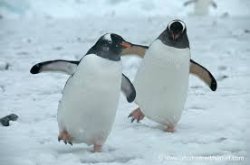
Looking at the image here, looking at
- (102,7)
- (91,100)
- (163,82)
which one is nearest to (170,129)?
(163,82)

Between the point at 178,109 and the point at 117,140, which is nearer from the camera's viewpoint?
the point at 117,140

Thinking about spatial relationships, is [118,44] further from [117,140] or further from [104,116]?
[117,140]

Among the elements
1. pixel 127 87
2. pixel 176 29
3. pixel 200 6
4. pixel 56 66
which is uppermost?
pixel 176 29

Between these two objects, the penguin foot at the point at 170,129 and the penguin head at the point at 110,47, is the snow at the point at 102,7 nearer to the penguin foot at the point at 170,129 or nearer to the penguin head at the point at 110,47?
the penguin foot at the point at 170,129

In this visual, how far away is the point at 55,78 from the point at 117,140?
8.14ft

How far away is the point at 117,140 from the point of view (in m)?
3.82

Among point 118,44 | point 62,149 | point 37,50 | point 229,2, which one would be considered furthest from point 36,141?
point 229,2

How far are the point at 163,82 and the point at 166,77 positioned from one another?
0.16 ft

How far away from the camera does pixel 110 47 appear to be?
3418 millimetres

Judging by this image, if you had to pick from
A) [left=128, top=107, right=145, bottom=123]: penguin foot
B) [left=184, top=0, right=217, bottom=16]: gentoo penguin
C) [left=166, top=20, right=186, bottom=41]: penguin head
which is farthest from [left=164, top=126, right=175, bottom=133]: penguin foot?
[left=184, top=0, right=217, bottom=16]: gentoo penguin

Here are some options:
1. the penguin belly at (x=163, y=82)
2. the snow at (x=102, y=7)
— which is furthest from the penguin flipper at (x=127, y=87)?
the snow at (x=102, y=7)

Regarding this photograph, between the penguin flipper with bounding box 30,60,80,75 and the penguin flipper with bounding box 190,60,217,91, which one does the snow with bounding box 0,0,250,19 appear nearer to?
the penguin flipper with bounding box 190,60,217,91

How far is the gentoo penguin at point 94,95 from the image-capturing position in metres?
3.41

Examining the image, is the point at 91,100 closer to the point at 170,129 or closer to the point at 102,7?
the point at 170,129
